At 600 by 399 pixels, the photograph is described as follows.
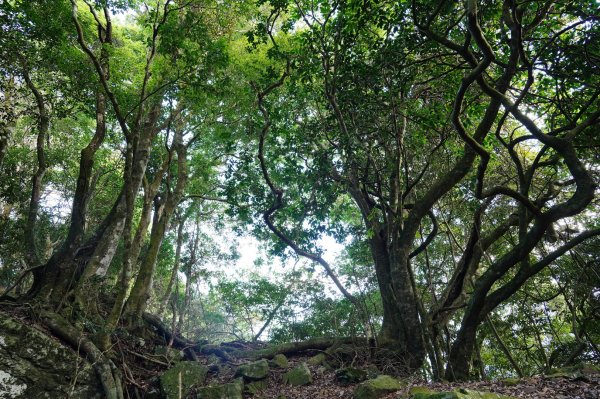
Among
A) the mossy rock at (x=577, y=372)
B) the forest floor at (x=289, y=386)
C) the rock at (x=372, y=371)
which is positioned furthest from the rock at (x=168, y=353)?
the mossy rock at (x=577, y=372)

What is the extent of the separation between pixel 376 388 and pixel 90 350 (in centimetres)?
549

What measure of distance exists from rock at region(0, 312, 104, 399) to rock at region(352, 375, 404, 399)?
4822mm

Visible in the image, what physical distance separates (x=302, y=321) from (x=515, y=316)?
25.5ft

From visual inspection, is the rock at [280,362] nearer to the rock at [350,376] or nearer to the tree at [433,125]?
the rock at [350,376]

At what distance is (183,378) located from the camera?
8047 mm

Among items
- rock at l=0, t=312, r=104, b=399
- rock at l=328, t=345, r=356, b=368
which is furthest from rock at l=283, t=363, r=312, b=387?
rock at l=0, t=312, r=104, b=399

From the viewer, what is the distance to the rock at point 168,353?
30.1ft

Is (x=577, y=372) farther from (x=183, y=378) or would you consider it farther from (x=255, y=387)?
(x=183, y=378)

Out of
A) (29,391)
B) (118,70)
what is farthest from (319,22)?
(29,391)

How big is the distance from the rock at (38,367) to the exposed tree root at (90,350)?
15 centimetres

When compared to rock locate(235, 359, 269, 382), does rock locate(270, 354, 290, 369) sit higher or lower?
higher

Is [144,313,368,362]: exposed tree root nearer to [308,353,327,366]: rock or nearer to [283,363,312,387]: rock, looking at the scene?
[308,353,327,366]: rock

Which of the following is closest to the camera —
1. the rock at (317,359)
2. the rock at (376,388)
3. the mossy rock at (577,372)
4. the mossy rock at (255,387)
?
the mossy rock at (577,372)

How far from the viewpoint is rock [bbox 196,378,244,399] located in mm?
7434
